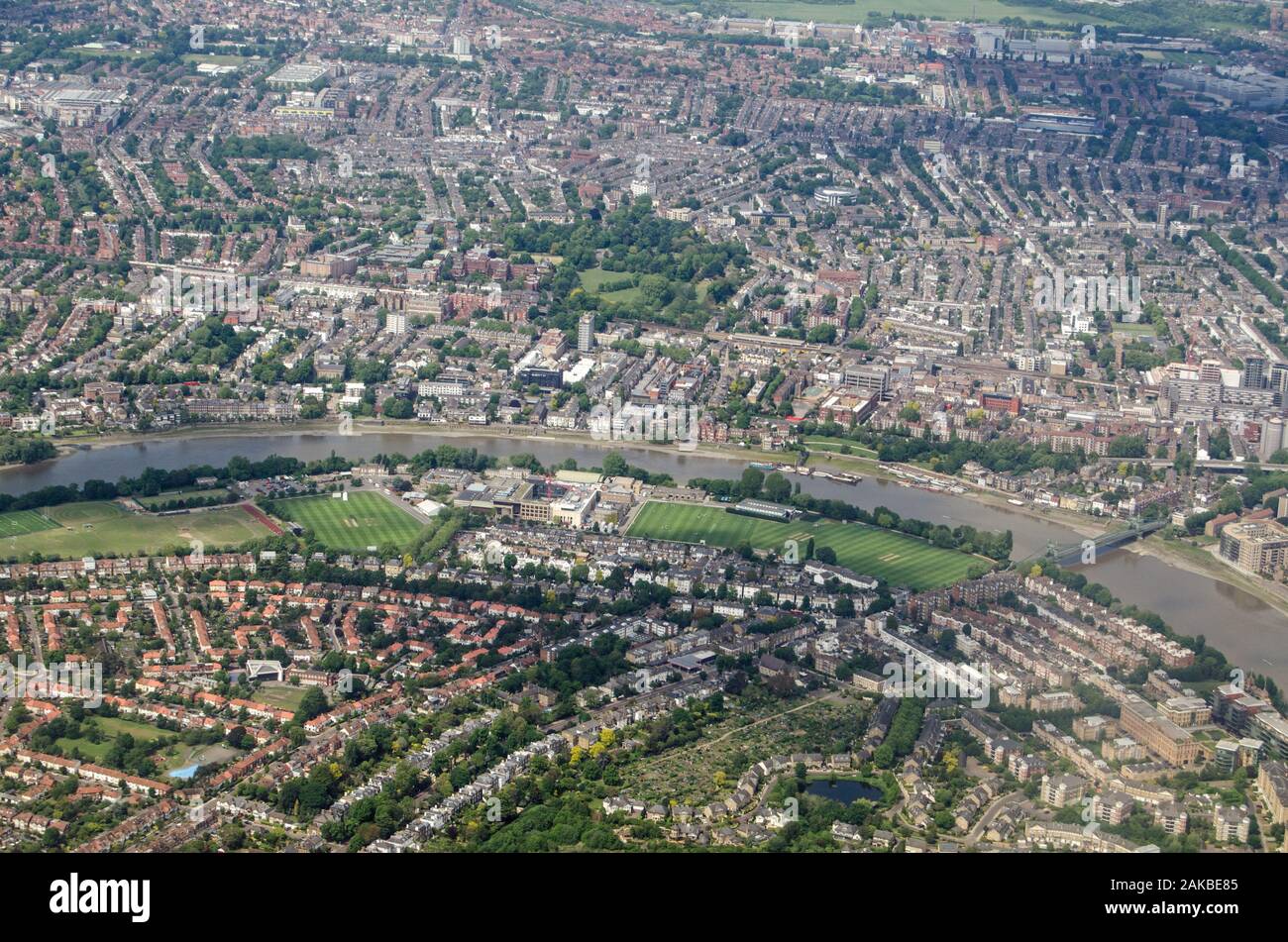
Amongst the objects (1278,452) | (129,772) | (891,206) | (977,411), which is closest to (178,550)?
(129,772)

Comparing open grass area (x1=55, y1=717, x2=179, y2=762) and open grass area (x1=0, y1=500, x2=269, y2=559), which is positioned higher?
open grass area (x1=55, y1=717, x2=179, y2=762)

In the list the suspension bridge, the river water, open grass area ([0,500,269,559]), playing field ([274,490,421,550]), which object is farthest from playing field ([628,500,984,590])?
open grass area ([0,500,269,559])

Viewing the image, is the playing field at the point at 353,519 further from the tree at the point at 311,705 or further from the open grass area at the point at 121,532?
the tree at the point at 311,705

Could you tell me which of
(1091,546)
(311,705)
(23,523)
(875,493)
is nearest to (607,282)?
(875,493)

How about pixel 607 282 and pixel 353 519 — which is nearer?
pixel 353 519

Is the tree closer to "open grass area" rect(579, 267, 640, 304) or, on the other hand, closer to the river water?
the river water

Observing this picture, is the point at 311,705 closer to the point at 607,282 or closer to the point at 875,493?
the point at 875,493
